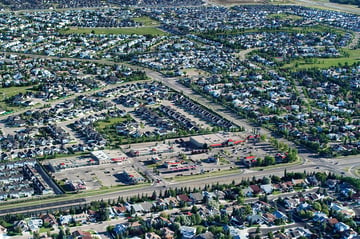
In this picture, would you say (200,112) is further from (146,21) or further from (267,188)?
(146,21)

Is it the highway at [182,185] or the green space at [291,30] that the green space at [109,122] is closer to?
the highway at [182,185]

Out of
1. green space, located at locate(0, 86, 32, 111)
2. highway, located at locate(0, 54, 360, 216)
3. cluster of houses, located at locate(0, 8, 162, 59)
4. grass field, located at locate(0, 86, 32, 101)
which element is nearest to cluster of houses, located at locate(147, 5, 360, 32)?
cluster of houses, located at locate(0, 8, 162, 59)

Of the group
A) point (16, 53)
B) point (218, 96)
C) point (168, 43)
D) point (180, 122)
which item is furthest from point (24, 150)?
point (168, 43)

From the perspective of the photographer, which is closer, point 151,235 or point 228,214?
point 151,235

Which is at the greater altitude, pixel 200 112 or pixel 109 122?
pixel 200 112

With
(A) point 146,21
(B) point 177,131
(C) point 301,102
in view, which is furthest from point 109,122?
(A) point 146,21
